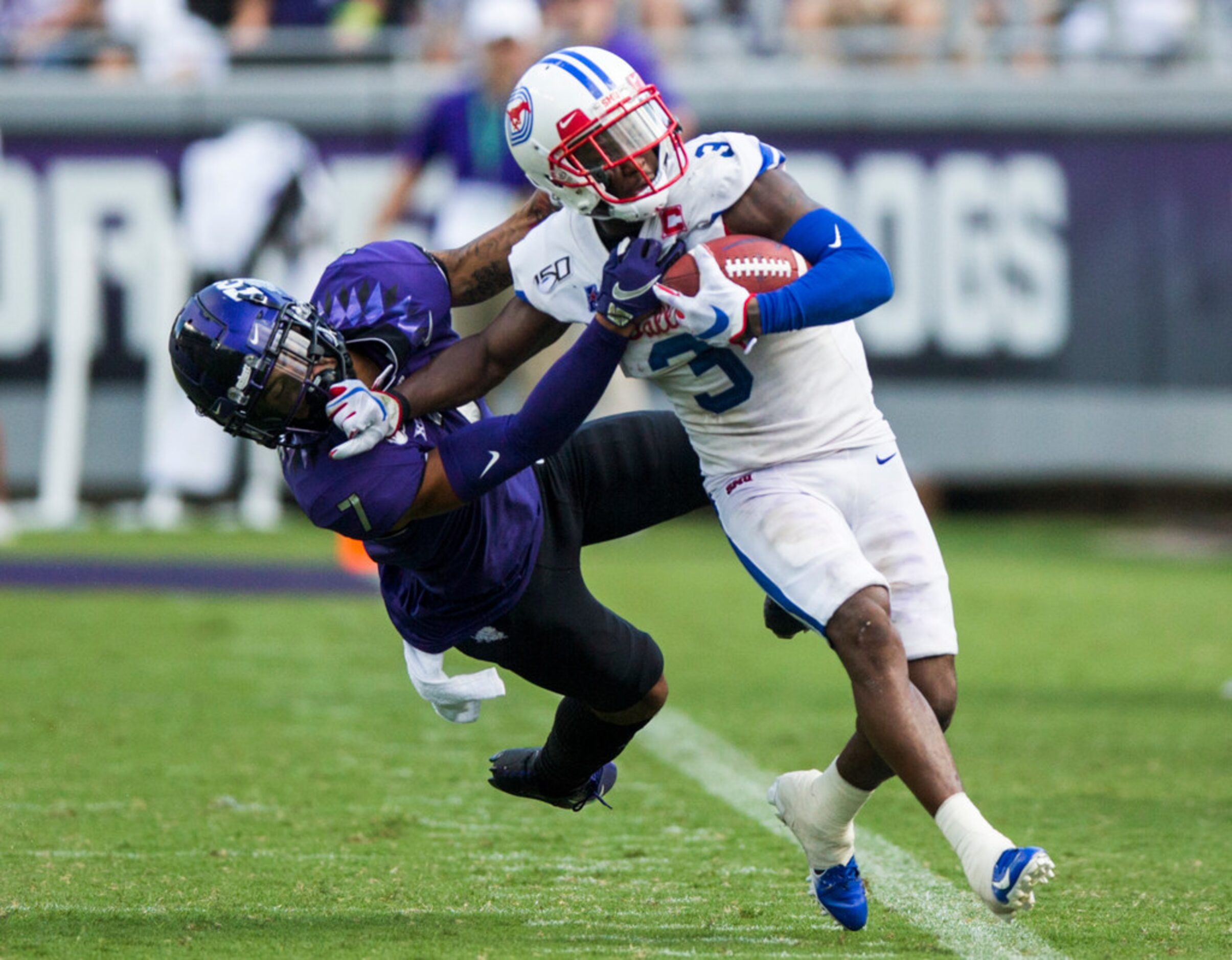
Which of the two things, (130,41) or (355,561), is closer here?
(355,561)

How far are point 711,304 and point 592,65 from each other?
0.54 m

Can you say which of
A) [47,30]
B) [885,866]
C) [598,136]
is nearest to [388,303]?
[598,136]

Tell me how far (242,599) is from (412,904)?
14.3ft

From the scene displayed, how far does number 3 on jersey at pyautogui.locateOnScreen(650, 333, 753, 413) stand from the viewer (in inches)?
135

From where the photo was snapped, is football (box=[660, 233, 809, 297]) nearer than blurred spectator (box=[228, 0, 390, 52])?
Yes

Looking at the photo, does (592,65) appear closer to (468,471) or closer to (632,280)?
(632,280)

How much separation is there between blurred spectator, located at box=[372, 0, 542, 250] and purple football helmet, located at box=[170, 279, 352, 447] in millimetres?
4366

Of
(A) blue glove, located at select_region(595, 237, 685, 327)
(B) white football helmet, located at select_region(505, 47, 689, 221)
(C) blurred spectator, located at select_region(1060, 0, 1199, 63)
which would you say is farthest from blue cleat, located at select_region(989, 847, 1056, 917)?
(C) blurred spectator, located at select_region(1060, 0, 1199, 63)

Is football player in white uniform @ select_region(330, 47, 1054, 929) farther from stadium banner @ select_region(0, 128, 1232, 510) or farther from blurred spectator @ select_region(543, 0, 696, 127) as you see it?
stadium banner @ select_region(0, 128, 1232, 510)

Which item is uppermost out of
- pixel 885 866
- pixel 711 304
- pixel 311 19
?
pixel 711 304

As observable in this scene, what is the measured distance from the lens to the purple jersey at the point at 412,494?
344cm

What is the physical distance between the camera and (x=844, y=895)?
11.2ft

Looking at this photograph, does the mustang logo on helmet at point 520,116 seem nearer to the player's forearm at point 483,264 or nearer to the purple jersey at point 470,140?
the player's forearm at point 483,264

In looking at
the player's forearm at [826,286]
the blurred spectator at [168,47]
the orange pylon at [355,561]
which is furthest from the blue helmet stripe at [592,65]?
the blurred spectator at [168,47]
